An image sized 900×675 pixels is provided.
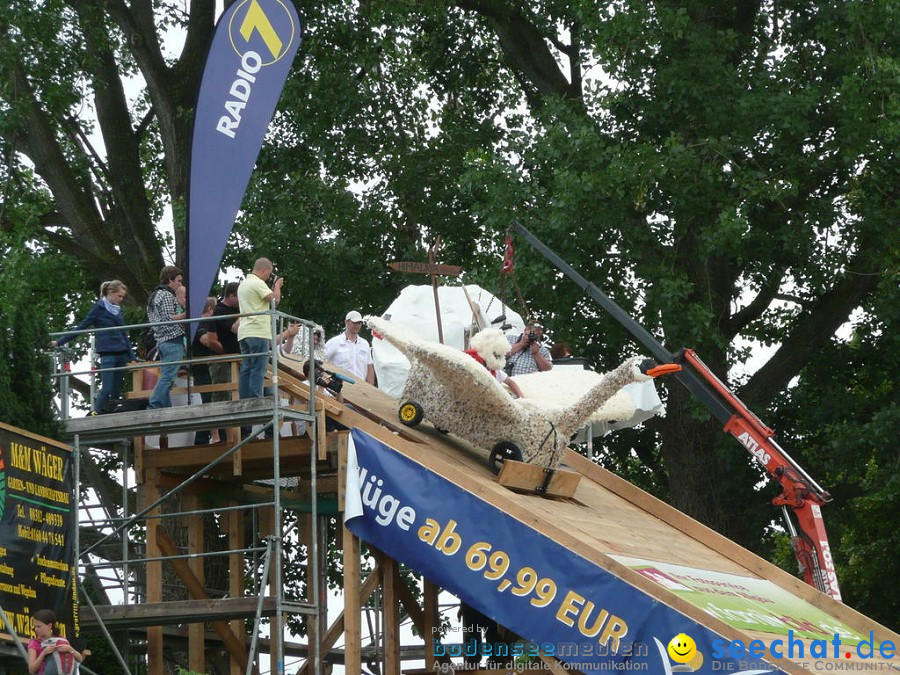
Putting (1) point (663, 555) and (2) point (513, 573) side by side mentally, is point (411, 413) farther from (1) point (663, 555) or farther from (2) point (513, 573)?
(1) point (663, 555)

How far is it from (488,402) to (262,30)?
4530mm

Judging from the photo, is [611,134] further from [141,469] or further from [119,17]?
[141,469]

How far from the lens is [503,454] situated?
48.0ft

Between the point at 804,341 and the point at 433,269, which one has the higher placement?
the point at 804,341

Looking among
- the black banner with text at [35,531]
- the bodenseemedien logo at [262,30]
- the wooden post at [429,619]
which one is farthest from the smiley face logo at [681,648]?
the bodenseemedien logo at [262,30]

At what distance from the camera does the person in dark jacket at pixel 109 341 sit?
49.4ft

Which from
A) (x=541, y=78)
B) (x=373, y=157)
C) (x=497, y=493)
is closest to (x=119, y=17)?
(x=373, y=157)

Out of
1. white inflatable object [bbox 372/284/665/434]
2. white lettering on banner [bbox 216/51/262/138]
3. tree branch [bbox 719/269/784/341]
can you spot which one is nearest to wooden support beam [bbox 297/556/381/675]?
white inflatable object [bbox 372/284/665/434]

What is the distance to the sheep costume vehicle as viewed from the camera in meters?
14.2

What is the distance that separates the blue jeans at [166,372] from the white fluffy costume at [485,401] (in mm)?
1823

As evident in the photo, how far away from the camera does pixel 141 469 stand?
15500mm

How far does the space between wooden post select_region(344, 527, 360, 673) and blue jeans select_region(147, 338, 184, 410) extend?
7.26ft

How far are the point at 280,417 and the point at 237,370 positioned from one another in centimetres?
139

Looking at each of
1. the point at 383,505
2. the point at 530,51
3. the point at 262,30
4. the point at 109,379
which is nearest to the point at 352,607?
the point at 383,505
